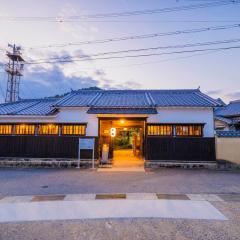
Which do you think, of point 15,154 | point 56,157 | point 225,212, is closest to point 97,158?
point 56,157

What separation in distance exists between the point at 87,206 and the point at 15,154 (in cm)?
1098

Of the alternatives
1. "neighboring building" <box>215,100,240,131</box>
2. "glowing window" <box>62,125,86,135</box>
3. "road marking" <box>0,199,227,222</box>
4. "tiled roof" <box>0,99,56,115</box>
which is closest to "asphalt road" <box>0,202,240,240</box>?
"road marking" <box>0,199,227,222</box>

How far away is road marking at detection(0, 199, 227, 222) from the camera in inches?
253

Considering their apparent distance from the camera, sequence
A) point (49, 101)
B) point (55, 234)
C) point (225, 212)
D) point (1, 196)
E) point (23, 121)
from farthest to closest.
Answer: point (49, 101) < point (23, 121) < point (1, 196) < point (225, 212) < point (55, 234)

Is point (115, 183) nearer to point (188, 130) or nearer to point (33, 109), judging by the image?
point (188, 130)

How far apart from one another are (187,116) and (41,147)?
10.4 m

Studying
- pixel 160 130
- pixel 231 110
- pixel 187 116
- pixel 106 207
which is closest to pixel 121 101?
pixel 160 130

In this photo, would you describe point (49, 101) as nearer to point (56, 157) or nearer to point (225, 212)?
point (56, 157)

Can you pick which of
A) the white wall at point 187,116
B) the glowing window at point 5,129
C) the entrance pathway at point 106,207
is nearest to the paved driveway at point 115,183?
the entrance pathway at point 106,207

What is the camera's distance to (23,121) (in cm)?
1698

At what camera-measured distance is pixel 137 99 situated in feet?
62.4

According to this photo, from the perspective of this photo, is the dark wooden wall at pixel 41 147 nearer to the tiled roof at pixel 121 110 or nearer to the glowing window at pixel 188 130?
the tiled roof at pixel 121 110

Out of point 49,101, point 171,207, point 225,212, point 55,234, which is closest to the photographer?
point 55,234

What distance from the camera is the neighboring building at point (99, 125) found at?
15.8 meters
